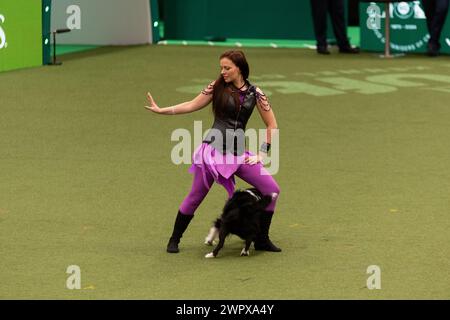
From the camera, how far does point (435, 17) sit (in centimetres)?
1895

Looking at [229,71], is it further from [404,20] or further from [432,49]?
[404,20]

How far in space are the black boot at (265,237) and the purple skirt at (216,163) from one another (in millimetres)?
373

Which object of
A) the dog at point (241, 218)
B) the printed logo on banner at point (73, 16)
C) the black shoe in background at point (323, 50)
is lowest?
the black shoe in background at point (323, 50)

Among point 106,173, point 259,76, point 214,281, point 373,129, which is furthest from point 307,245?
point 259,76

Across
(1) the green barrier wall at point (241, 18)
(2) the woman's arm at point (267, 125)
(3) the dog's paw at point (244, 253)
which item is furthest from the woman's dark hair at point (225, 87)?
(1) the green barrier wall at point (241, 18)

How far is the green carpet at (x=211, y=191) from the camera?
22.6ft

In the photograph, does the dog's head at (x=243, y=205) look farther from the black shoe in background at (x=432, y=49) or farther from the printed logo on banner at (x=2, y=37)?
the black shoe in background at (x=432, y=49)

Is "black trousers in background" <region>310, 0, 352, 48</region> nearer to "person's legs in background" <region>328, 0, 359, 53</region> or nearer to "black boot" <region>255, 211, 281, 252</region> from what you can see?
"person's legs in background" <region>328, 0, 359, 53</region>

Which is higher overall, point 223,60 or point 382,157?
point 223,60

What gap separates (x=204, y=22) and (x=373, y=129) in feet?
35.6

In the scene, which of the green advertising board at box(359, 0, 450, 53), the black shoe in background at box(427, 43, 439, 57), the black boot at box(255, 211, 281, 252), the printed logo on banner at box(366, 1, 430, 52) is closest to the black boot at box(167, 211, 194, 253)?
the black boot at box(255, 211, 281, 252)

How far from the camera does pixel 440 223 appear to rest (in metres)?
8.32

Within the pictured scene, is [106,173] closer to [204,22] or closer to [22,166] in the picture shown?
[22,166]

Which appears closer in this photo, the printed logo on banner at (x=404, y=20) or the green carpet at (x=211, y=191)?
the green carpet at (x=211, y=191)
